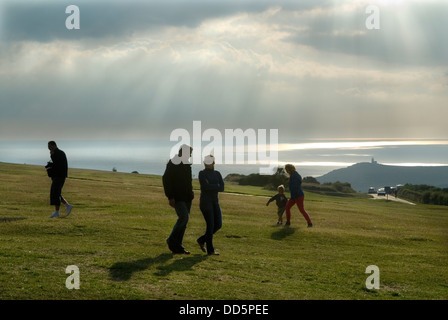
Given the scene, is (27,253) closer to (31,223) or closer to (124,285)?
(124,285)

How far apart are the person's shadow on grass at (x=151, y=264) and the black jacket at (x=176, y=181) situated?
181 cm

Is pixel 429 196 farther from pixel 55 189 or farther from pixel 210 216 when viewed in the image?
pixel 210 216

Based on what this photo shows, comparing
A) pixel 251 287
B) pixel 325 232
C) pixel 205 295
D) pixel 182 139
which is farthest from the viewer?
pixel 325 232

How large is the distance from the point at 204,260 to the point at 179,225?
129 cm

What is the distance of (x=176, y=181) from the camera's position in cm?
1459

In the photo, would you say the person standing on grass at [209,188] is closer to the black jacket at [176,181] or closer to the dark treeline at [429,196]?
the black jacket at [176,181]

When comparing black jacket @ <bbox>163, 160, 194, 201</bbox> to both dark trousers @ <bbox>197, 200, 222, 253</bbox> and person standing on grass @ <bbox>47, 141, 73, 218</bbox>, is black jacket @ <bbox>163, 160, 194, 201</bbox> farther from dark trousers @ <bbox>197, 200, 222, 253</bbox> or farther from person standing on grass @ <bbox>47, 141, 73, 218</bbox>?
person standing on grass @ <bbox>47, 141, 73, 218</bbox>

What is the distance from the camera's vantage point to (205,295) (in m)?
10.9

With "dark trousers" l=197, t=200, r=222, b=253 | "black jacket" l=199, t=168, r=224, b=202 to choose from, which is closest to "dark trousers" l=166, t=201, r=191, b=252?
"dark trousers" l=197, t=200, r=222, b=253

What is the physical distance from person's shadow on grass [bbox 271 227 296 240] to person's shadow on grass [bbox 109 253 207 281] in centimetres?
693

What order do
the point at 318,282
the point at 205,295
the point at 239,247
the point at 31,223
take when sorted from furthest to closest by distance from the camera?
the point at 31,223
the point at 239,247
the point at 318,282
the point at 205,295

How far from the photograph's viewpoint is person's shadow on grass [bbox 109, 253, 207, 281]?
1222 cm

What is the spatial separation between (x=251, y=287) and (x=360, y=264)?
5.93 m

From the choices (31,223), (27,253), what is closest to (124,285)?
(27,253)
